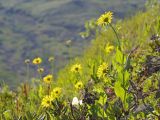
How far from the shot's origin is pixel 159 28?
2.67 m

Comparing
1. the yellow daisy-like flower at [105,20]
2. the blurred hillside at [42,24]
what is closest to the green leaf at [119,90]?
the yellow daisy-like flower at [105,20]

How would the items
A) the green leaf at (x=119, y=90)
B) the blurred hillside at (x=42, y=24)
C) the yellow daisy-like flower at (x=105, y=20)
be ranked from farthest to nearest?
the blurred hillside at (x=42, y=24) → the yellow daisy-like flower at (x=105, y=20) → the green leaf at (x=119, y=90)

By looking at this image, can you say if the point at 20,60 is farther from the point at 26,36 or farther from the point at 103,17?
the point at 103,17

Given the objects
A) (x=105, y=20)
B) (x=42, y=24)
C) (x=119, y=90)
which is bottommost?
(x=42, y=24)

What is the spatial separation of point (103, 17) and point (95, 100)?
1.46 ft

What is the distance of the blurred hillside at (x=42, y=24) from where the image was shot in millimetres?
156375

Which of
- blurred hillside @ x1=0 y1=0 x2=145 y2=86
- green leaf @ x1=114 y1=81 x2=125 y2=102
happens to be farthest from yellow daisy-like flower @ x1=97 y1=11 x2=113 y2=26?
blurred hillside @ x1=0 y1=0 x2=145 y2=86

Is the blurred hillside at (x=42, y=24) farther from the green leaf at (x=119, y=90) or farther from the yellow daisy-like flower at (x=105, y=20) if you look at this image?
the green leaf at (x=119, y=90)

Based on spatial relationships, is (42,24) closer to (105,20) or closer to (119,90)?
(105,20)

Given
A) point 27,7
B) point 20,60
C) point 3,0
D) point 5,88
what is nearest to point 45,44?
point 20,60

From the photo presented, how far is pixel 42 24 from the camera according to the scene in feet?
583

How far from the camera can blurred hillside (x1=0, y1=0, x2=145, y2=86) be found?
156 m

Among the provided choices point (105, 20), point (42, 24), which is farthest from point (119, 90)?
point (42, 24)

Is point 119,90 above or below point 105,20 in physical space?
below
